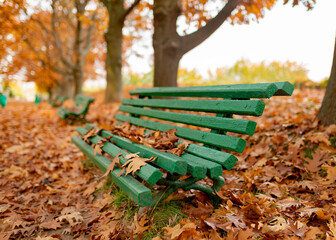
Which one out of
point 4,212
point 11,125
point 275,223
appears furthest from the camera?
point 11,125

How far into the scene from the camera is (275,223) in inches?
66.7

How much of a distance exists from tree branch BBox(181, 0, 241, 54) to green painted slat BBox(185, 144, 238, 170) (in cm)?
321

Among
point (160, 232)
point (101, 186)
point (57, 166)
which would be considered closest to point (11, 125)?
point (57, 166)

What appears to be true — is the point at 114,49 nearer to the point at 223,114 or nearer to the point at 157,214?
the point at 223,114

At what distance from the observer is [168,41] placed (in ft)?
17.0

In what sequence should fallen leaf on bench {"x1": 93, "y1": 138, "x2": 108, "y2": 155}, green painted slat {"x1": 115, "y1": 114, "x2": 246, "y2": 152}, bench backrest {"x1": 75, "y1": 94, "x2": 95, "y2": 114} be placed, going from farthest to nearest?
bench backrest {"x1": 75, "y1": 94, "x2": 95, "y2": 114}, fallen leaf on bench {"x1": 93, "y1": 138, "x2": 108, "y2": 155}, green painted slat {"x1": 115, "y1": 114, "x2": 246, "y2": 152}

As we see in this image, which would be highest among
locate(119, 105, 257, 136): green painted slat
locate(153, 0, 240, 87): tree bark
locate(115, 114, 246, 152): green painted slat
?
locate(153, 0, 240, 87): tree bark

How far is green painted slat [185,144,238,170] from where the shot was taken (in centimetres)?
177

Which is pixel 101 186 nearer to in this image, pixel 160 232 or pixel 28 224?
pixel 28 224

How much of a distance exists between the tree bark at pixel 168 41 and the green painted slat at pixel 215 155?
3460mm

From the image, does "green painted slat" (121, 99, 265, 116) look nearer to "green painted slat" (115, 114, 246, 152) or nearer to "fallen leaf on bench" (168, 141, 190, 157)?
"green painted slat" (115, 114, 246, 152)

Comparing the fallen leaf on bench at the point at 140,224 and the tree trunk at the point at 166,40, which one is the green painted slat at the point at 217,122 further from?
the tree trunk at the point at 166,40

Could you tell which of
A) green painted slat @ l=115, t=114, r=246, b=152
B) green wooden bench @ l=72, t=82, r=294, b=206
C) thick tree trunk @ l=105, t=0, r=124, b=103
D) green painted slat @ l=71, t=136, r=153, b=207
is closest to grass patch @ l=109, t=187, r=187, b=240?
green wooden bench @ l=72, t=82, r=294, b=206

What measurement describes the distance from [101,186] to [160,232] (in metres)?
1.13
